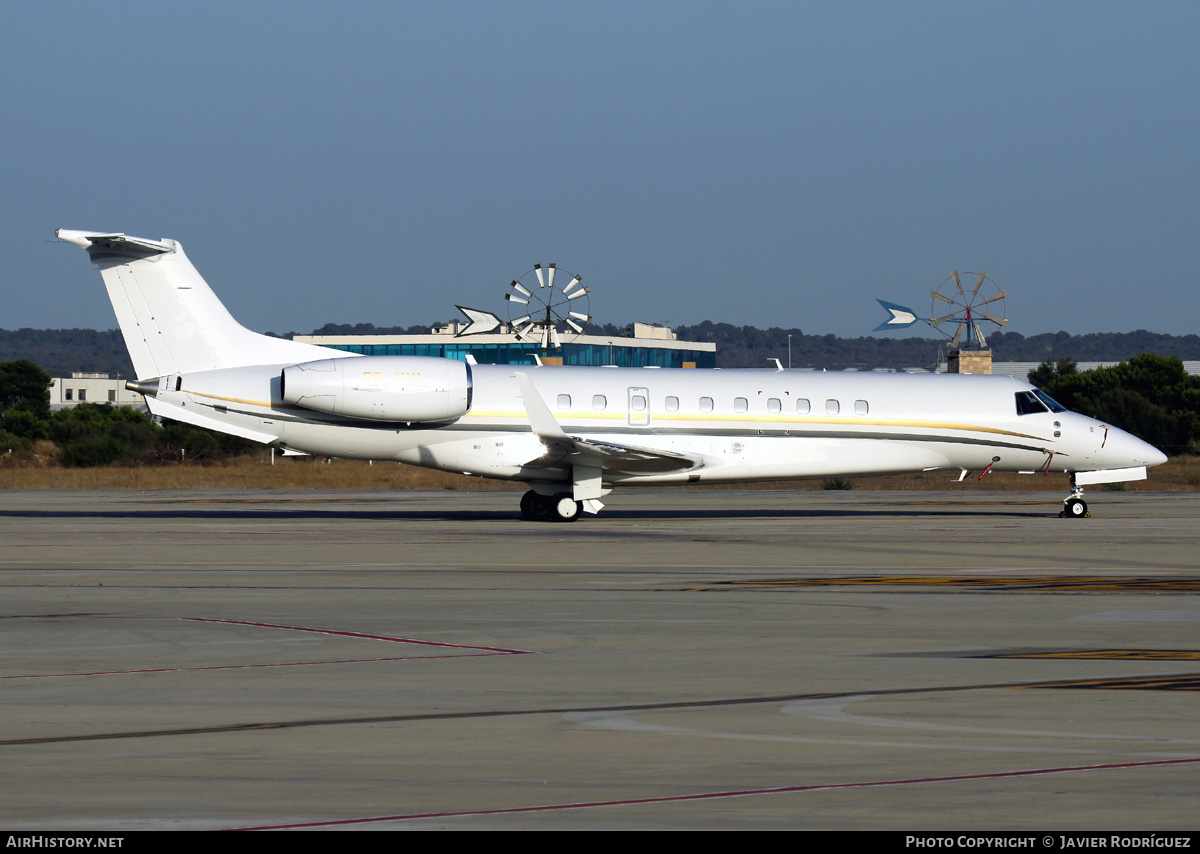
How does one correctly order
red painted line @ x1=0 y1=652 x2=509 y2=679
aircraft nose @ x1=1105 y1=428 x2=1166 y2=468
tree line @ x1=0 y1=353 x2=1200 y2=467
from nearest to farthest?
1. red painted line @ x1=0 y1=652 x2=509 y2=679
2. aircraft nose @ x1=1105 y1=428 x2=1166 y2=468
3. tree line @ x1=0 y1=353 x2=1200 y2=467

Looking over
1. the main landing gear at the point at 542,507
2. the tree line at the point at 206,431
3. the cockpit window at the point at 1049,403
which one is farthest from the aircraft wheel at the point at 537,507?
the tree line at the point at 206,431

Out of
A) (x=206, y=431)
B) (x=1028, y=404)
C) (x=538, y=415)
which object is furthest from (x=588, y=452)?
(x=206, y=431)

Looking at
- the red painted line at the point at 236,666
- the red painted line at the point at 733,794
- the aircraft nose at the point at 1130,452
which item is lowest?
the red painted line at the point at 236,666

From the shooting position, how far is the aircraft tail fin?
24.3 m

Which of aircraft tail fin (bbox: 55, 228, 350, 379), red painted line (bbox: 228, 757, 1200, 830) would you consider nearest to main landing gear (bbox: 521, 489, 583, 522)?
aircraft tail fin (bbox: 55, 228, 350, 379)

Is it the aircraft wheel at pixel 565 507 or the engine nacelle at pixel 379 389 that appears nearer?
the engine nacelle at pixel 379 389

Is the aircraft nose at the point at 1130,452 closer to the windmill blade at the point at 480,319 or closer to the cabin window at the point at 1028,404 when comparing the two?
the cabin window at the point at 1028,404

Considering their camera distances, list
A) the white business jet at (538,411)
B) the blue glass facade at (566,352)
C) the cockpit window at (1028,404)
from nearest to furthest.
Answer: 1. the white business jet at (538,411)
2. the cockpit window at (1028,404)
3. the blue glass facade at (566,352)

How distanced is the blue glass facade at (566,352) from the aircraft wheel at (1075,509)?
47.5 m

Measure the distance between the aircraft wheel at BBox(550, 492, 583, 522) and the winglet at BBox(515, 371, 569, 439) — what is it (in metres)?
1.94

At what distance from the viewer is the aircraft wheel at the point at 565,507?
25.1m

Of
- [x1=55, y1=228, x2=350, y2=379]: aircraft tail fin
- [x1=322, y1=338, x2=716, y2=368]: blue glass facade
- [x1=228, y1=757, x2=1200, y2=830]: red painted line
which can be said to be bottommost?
[x1=228, y1=757, x2=1200, y2=830]: red painted line

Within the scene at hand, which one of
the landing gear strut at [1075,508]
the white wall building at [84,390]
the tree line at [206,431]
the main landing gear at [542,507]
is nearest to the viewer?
the main landing gear at [542,507]

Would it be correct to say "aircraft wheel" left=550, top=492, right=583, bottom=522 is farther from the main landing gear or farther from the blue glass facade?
the blue glass facade
